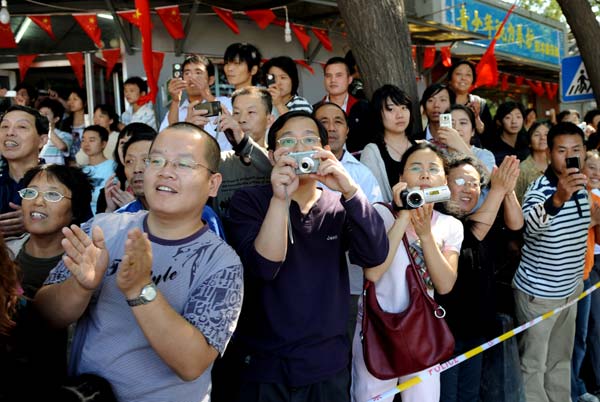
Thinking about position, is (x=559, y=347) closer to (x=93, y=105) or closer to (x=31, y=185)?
(x=31, y=185)

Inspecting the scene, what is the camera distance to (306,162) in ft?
7.36

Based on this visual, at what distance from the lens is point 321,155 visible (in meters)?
2.28

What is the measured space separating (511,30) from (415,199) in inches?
548

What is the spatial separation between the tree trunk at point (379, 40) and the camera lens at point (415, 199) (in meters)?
2.26

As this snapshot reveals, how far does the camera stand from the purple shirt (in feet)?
7.75

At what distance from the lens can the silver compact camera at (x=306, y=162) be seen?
7.35ft

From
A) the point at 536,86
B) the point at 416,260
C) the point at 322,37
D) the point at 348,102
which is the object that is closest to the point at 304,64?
the point at 322,37

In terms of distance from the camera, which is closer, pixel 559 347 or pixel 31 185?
pixel 31 185

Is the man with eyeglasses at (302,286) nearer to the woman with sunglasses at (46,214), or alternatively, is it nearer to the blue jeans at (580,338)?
the woman with sunglasses at (46,214)

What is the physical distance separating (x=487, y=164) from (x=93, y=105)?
22.3ft

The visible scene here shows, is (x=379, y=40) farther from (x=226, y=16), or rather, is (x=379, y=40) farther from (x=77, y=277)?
(x=226, y=16)

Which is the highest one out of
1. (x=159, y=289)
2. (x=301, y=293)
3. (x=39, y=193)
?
(x=39, y=193)

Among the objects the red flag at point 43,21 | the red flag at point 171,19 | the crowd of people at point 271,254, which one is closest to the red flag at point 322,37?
the red flag at point 171,19

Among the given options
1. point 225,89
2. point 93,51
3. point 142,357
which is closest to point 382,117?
point 142,357
